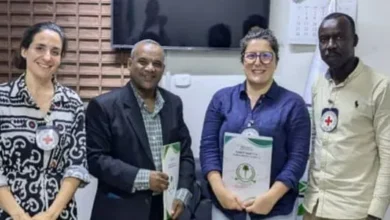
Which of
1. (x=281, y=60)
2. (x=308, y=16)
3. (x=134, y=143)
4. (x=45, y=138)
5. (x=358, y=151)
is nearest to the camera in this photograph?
(x=45, y=138)

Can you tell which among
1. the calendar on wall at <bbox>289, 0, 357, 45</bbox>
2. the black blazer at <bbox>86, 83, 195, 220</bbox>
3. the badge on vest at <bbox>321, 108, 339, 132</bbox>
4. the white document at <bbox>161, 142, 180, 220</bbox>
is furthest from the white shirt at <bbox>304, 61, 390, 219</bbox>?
the calendar on wall at <bbox>289, 0, 357, 45</bbox>

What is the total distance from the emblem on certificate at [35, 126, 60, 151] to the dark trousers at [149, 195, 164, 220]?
604 mm

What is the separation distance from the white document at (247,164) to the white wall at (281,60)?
106 cm

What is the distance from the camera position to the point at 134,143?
2.47m

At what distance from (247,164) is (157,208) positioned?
0.49m

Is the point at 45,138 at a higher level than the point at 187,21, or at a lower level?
lower

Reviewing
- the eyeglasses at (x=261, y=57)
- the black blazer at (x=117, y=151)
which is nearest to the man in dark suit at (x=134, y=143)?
the black blazer at (x=117, y=151)

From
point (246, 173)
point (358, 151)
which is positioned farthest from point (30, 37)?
point (358, 151)

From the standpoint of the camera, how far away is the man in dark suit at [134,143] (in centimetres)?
243

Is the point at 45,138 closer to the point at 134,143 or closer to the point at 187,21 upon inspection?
the point at 134,143

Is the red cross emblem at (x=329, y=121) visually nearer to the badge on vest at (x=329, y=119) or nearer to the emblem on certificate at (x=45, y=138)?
the badge on vest at (x=329, y=119)

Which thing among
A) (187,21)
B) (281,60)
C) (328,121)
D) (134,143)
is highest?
(187,21)

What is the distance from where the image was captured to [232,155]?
240cm

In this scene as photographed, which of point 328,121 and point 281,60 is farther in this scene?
point 281,60
